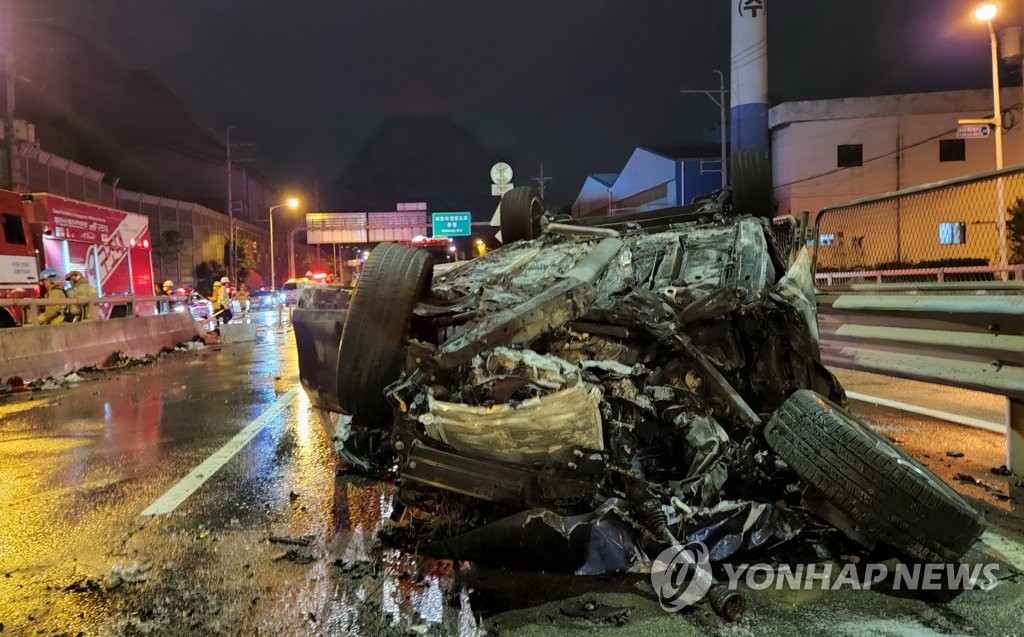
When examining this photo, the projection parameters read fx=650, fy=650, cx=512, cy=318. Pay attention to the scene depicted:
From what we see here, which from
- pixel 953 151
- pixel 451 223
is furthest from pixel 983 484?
pixel 451 223

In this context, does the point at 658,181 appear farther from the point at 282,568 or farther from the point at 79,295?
the point at 282,568

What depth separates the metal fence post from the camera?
408 centimetres

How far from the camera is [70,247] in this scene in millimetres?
14797

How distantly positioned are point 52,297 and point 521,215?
978cm

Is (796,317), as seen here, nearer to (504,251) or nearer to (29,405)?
(504,251)

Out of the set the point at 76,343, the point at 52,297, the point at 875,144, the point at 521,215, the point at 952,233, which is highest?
the point at 875,144

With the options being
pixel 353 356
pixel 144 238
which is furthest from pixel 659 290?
pixel 144 238

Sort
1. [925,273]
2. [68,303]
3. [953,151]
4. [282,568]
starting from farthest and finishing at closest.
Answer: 1. [953,151]
2. [68,303]
3. [925,273]
4. [282,568]

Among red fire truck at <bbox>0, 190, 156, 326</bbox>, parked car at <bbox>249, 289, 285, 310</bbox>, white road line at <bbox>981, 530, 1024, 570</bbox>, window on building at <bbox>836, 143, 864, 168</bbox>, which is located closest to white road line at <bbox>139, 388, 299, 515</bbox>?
white road line at <bbox>981, 530, 1024, 570</bbox>

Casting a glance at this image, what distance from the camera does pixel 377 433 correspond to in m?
4.39

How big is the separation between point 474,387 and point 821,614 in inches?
65.4

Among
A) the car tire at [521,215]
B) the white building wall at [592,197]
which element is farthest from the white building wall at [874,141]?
the car tire at [521,215]

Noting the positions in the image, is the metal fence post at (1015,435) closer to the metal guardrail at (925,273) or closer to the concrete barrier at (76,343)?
the metal guardrail at (925,273)

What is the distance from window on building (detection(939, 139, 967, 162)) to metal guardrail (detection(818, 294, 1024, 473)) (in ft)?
114
